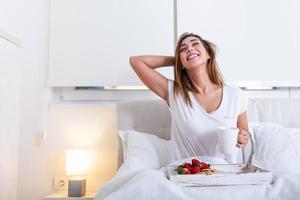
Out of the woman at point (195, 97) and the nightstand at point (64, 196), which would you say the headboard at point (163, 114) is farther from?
the nightstand at point (64, 196)

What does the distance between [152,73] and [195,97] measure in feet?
0.92

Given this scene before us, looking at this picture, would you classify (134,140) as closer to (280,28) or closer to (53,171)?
(53,171)

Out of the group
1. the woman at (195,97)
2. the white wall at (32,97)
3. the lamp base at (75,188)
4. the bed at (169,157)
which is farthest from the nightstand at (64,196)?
the woman at (195,97)

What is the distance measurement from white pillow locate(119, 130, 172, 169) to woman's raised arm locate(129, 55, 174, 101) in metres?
0.25

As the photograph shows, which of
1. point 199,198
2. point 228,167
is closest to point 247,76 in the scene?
point 228,167

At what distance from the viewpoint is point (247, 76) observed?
2.07 meters

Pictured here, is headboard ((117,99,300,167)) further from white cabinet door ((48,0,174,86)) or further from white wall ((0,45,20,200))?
white wall ((0,45,20,200))

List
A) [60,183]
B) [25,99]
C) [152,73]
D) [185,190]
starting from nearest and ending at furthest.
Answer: [185,190]
[152,73]
[25,99]
[60,183]

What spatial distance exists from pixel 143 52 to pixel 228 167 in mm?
1178

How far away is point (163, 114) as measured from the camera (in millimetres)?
1841

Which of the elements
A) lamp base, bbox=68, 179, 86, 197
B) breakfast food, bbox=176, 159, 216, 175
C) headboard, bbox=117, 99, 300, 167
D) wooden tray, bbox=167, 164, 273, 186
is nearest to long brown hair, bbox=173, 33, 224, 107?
headboard, bbox=117, 99, 300, 167

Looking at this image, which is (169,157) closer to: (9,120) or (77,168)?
(77,168)

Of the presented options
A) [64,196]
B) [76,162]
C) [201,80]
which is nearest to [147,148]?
[201,80]

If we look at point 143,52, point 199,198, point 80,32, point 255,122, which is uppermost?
point 80,32
